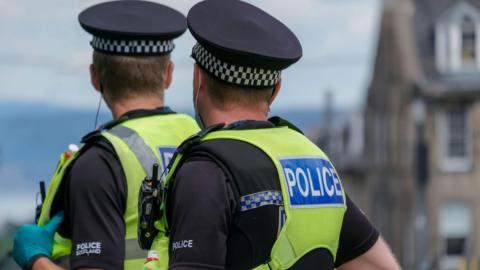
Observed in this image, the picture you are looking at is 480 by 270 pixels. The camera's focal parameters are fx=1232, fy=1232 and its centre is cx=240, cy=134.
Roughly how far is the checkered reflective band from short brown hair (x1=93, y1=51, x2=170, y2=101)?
128 cm

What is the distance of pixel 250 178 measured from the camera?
10.9 feet

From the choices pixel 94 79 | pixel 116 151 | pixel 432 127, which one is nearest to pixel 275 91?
pixel 116 151

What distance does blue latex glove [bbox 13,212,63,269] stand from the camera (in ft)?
13.9

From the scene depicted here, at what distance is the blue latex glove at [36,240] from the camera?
423 cm

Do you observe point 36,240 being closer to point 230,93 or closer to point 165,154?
point 165,154

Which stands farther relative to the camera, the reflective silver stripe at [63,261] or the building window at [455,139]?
the building window at [455,139]

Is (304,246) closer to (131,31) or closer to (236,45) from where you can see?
(236,45)

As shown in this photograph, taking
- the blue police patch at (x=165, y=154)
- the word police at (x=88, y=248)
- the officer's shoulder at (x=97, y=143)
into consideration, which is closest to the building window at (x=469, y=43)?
the blue police patch at (x=165, y=154)

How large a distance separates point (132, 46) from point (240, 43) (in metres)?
1.15

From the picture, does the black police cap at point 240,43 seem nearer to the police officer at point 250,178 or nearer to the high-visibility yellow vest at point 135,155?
the police officer at point 250,178

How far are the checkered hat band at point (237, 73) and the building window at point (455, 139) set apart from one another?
3640cm

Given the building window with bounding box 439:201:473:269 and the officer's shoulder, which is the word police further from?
the building window with bounding box 439:201:473:269

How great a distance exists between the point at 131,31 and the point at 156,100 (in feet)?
0.89

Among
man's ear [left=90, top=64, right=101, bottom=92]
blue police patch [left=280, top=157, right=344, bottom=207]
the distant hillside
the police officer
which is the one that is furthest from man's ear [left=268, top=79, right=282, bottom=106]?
man's ear [left=90, top=64, right=101, bottom=92]
